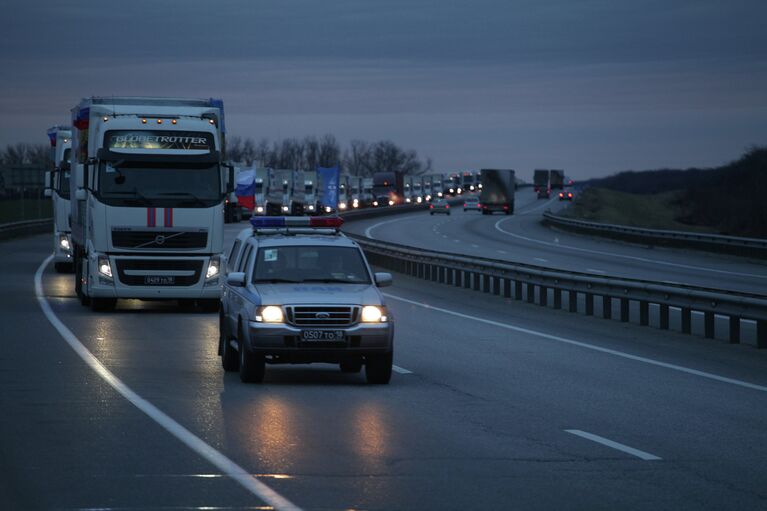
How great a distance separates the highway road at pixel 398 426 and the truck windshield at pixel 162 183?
148 inches

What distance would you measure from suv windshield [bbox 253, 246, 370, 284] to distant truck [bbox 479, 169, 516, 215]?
92.2 meters

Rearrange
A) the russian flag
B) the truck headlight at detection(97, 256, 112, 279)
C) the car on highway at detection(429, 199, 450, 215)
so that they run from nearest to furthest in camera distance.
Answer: the truck headlight at detection(97, 256, 112, 279)
the russian flag
the car on highway at detection(429, 199, 450, 215)

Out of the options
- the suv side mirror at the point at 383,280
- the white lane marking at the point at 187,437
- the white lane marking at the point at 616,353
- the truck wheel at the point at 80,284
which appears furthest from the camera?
the truck wheel at the point at 80,284

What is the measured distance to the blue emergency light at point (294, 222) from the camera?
55.9ft

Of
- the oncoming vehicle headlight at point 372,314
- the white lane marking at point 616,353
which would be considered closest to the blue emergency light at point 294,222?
the oncoming vehicle headlight at point 372,314

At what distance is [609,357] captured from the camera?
63.1 feet

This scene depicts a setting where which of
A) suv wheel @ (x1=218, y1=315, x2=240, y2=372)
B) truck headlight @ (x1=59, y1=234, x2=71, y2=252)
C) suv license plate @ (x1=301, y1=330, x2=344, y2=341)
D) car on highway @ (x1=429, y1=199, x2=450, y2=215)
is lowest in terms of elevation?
car on highway @ (x1=429, y1=199, x2=450, y2=215)

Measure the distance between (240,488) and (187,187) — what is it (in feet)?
55.9

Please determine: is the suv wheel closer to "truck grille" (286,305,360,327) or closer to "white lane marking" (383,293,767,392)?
"truck grille" (286,305,360,327)

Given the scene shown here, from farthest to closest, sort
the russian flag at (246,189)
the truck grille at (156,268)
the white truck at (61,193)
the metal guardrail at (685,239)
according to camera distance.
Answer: the russian flag at (246,189), the metal guardrail at (685,239), the white truck at (61,193), the truck grille at (156,268)

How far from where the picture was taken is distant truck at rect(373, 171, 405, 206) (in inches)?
5064

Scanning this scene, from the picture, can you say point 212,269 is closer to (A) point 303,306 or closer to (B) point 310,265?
(B) point 310,265

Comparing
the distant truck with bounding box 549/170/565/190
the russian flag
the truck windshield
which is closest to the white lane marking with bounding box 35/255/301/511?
the truck windshield

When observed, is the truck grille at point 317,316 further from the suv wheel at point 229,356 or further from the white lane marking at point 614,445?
the white lane marking at point 614,445
